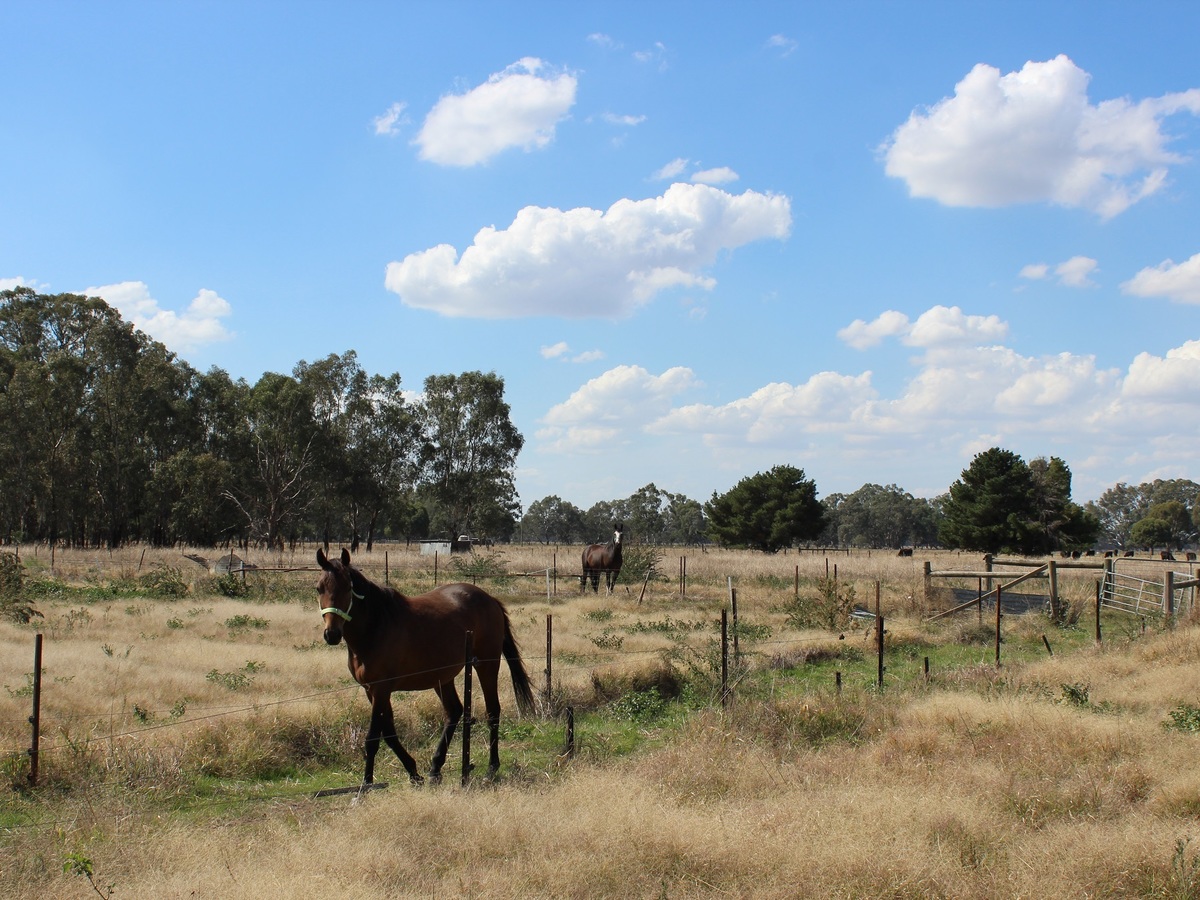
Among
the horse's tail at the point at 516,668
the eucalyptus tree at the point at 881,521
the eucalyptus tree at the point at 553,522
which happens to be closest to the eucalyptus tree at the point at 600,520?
the eucalyptus tree at the point at 553,522

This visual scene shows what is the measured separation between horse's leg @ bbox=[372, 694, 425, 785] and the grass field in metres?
0.43

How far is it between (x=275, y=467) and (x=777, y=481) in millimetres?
38159

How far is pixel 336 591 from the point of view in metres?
7.98

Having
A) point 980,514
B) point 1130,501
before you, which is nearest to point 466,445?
point 980,514

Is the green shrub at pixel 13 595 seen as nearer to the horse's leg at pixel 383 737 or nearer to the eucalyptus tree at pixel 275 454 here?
the horse's leg at pixel 383 737

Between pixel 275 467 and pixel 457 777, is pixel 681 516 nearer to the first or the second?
pixel 275 467

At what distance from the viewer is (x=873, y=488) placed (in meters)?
162

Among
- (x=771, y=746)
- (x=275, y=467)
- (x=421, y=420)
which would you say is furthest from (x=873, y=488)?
(x=771, y=746)

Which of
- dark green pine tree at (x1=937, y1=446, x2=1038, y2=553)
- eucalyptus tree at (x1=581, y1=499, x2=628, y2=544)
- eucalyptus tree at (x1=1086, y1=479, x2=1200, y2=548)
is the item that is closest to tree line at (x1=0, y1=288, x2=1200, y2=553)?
dark green pine tree at (x1=937, y1=446, x2=1038, y2=553)

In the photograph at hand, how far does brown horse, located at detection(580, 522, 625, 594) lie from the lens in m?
29.1

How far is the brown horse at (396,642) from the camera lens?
805 cm

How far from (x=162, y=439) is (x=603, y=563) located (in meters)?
37.1

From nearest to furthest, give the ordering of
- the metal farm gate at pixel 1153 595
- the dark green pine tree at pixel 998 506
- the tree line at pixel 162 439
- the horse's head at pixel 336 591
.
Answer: the horse's head at pixel 336 591 < the metal farm gate at pixel 1153 595 < the tree line at pixel 162 439 < the dark green pine tree at pixel 998 506

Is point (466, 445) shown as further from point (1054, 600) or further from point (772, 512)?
point (1054, 600)
